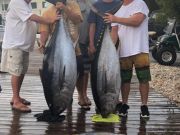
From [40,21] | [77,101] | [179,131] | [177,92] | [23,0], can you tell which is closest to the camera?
[179,131]

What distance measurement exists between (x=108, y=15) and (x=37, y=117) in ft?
5.07

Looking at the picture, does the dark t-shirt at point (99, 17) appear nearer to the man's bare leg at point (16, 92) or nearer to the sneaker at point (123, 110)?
the sneaker at point (123, 110)

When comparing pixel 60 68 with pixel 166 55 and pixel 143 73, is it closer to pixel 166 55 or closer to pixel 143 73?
pixel 143 73

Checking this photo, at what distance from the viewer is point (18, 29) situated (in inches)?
270

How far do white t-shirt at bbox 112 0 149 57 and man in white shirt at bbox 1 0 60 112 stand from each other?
1201 mm

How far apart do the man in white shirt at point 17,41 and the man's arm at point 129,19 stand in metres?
1.10

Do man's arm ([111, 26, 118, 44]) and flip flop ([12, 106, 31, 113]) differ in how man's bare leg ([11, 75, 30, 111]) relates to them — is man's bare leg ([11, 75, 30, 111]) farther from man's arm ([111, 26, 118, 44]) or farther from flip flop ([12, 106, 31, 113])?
man's arm ([111, 26, 118, 44])

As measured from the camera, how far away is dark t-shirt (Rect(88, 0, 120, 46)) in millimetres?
6479

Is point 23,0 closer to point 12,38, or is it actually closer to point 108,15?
point 12,38

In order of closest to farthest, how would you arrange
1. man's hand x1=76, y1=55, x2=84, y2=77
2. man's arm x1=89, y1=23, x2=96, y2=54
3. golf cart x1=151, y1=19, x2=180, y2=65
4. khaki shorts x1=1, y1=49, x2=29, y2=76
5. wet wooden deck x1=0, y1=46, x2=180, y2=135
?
wet wooden deck x1=0, y1=46, x2=180, y2=135 → man's hand x1=76, y1=55, x2=84, y2=77 → man's arm x1=89, y1=23, x2=96, y2=54 → khaki shorts x1=1, y1=49, x2=29, y2=76 → golf cart x1=151, y1=19, x2=180, y2=65

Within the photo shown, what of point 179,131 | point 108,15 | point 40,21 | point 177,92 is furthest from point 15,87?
point 177,92

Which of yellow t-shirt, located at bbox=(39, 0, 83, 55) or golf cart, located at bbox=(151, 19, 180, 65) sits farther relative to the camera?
golf cart, located at bbox=(151, 19, 180, 65)

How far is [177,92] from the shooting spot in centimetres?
913

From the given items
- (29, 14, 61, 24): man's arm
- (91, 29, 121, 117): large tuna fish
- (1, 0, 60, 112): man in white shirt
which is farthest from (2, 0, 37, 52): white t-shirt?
(91, 29, 121, 117): large tuna fish
